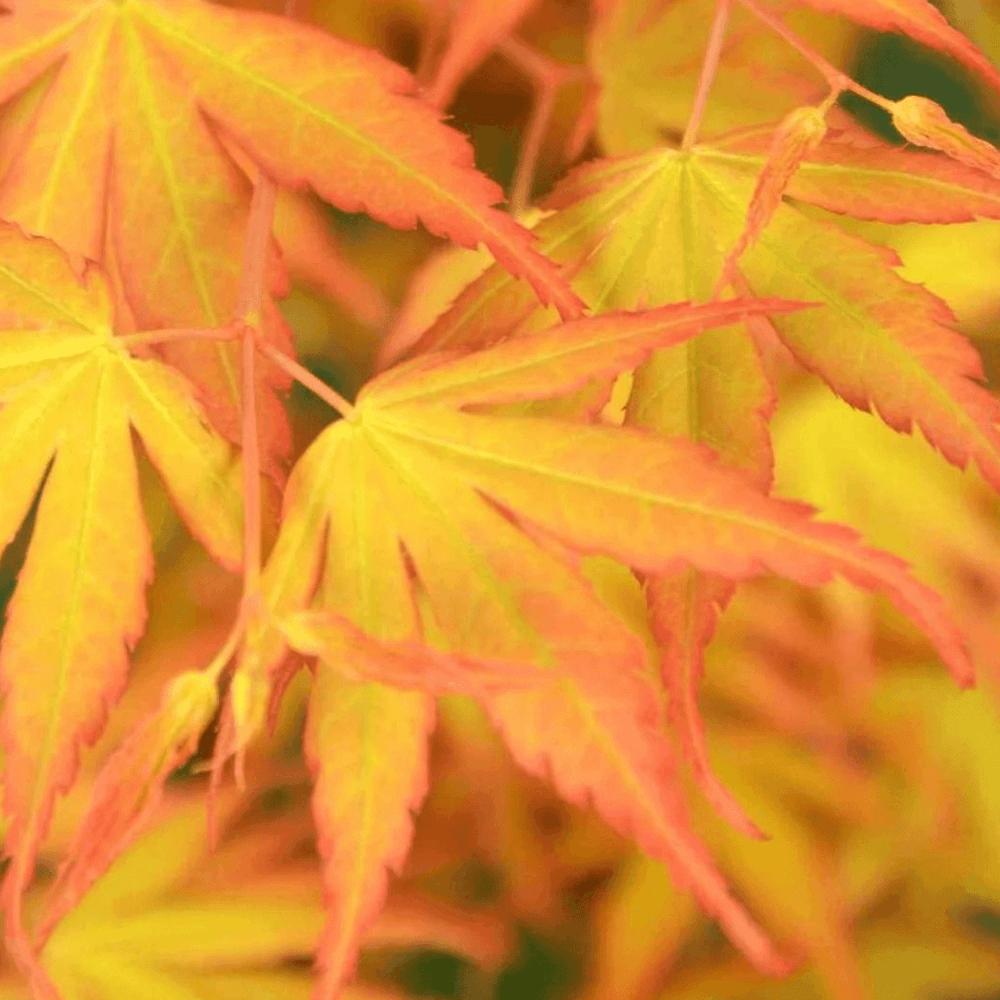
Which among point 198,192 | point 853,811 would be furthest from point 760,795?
point 198,192

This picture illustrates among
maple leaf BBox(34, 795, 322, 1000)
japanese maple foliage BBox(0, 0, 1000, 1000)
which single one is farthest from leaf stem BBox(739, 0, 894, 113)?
maple leaf BBox(34, 795, 322, 1000)

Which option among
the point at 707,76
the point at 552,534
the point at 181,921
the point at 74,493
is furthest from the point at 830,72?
the point at 181,921

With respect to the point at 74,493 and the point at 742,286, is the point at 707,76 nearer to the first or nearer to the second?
the point at 742,286

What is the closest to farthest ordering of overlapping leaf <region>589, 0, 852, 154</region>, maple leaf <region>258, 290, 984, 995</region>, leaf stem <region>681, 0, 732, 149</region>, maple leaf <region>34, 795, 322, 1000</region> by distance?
maple leaf <region>258, 290, 984, 995</region>, leaf stem <region>681, 0, 732, 149</region>, overlapping leaf <region>589, 0, 852, 154</region>, maple leaf <region>34, 795, 322, 1000</region>

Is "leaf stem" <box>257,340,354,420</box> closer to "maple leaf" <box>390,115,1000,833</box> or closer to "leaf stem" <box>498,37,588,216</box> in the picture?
"maple leaf" <box>390,115,1000,833</box>

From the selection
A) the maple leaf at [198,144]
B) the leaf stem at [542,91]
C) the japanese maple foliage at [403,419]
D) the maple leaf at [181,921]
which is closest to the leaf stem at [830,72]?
the japanese maple foliage at [403,419]

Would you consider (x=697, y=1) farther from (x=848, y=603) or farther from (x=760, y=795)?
(x=760, y=795)
